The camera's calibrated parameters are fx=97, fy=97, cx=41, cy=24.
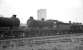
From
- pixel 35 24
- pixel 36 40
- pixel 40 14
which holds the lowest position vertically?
pixel 36 40

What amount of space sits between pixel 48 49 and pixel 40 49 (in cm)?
67

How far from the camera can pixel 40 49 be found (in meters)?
7.82

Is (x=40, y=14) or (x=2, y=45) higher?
(x=40, y=14)

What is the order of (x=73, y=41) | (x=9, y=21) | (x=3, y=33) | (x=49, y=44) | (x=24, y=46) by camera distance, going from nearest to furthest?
(x=24, y=46)
(x=49, y=44)
(x=73, y=41)
(x=3, y=33)
(x=9, y=21)

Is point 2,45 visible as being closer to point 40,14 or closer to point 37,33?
point 37,33

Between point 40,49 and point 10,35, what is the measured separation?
324 inches

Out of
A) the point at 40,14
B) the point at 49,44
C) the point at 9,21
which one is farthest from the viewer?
the point at 40,14

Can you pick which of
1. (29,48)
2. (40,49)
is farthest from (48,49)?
(29,48)

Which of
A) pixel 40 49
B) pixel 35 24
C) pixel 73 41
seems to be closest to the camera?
pixel 40 49

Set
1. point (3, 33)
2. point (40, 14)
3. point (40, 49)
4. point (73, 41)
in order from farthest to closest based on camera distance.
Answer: point (40, 14) < point (3, 33) < point (73, 41) < point (40, 49)

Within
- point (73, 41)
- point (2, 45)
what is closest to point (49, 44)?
point (73, 41)

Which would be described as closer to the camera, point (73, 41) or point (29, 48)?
point (29, 48)

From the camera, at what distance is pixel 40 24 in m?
25.5

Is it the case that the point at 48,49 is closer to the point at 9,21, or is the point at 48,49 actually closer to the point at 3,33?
the point at 3,33
